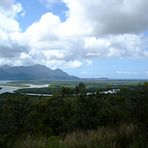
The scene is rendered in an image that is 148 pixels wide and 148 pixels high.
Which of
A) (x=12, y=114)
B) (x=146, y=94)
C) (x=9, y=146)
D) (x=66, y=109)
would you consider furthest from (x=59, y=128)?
(x=9, y=146)

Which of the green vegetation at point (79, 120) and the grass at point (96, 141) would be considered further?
the green vegetation at point (79, 120)

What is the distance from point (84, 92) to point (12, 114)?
9.95ft

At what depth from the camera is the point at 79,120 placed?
10133 mm

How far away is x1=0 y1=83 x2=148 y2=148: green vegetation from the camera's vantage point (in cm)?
529

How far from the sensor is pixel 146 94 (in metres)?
6.55


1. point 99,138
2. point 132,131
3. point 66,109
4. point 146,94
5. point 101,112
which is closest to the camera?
point 99,138

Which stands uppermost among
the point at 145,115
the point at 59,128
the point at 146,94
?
the point at 146,94

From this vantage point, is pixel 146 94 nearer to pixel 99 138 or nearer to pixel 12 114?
pixel 99 138

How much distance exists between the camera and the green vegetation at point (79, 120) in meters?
5.29

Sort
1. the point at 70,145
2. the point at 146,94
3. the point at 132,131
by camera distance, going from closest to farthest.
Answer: the point at 70,145
the point at 132,131
the point at 146,94

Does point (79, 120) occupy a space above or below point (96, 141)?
below

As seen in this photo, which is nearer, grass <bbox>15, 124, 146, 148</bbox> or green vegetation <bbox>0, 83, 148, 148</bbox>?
grass <bbox>15, 124, 146, 148</bbox>

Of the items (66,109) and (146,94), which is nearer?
(146,94)

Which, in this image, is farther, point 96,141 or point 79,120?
point 79,120
